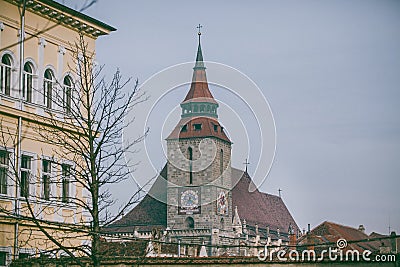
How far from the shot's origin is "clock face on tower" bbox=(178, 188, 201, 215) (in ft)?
323

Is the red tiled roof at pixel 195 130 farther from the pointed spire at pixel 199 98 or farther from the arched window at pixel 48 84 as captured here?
the arched window at pixel 48 84

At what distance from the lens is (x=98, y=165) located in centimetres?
1680

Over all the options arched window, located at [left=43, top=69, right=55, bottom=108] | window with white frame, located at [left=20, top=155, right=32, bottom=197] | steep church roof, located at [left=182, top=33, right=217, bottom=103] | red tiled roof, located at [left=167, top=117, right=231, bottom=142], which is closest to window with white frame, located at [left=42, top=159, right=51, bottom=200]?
window with white frame, located at [left=20, top=155, right=32, bottom=197]

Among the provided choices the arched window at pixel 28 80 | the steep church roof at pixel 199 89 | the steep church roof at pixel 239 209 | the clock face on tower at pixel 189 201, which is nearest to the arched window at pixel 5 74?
the arched window at pixel 28 80

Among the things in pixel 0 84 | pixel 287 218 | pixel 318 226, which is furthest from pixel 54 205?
pixel 287 218

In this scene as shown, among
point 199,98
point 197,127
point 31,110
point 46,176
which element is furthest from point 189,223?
point 31,110

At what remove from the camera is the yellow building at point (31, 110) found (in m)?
22.6

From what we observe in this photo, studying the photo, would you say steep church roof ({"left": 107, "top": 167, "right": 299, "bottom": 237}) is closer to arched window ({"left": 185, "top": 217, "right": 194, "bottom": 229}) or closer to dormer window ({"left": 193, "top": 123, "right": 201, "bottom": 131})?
arched window ({"left": 185, "top": 217, "right": 194, "bottom": 229})

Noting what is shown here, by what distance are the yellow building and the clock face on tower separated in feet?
239

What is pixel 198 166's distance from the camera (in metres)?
102

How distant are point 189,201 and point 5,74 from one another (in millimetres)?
76559

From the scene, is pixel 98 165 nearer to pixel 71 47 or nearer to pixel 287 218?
pixel 71 47

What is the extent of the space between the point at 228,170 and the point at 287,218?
2001cm

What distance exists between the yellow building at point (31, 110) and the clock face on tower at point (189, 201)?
72874 millimetres
